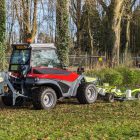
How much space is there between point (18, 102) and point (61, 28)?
34.4ft

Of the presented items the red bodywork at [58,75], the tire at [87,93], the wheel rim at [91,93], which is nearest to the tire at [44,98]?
the red bodywork at [58,75]

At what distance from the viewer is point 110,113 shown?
525 inches

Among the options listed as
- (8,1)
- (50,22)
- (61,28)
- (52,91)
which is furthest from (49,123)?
(50,22)

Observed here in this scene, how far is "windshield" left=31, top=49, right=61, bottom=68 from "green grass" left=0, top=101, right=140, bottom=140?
1.44m

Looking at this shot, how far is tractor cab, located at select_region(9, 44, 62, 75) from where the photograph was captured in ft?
49.6

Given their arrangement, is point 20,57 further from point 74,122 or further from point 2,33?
point 2,33

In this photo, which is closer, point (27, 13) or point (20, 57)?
point (20, 57)

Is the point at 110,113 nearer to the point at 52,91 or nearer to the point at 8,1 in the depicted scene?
the point at 52,91

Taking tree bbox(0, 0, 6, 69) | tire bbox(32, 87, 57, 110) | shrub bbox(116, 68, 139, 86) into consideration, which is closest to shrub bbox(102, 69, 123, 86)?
shrub bbox(116, 68, 139, 86)

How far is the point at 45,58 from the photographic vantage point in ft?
50.7

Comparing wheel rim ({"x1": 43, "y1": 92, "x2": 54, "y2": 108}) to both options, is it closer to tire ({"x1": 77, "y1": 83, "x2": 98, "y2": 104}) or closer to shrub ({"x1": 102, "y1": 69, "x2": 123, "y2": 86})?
tire ({"x1": 77, "y1": 83, "x2": 98, "y2": 104})

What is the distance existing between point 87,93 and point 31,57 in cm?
244

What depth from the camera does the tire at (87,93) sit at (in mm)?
16005

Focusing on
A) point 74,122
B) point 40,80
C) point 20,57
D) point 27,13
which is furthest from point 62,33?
point 74,122
